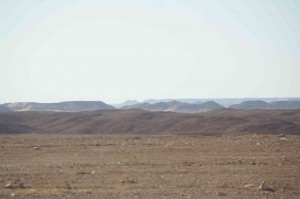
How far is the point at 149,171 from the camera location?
16766 mm

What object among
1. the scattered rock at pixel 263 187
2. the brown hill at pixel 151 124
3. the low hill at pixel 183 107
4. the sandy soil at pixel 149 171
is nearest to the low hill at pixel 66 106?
the low hill at pixel 183 107

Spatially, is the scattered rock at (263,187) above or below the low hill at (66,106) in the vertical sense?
below

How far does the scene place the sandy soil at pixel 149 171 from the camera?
13.2 m

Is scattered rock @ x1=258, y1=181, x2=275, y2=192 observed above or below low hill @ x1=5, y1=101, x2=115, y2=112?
below

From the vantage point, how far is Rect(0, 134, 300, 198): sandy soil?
43.3 ft

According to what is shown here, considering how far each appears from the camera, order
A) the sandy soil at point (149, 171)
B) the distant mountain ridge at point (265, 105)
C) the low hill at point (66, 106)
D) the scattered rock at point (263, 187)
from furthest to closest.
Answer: the distant mountain ridge at point (265, 105) → the low hill at point (66, 106) → the scattered rock at point (263, 187) → the sandy soil at point (149, 171)

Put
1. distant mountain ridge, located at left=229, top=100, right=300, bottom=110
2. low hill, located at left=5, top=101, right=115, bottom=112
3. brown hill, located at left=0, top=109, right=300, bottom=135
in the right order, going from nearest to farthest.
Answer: brown hill, located at left=0, top=109, right=300, bottom=135 < low hill, located at left=5, top=101, right=115, bottom=112 < distant mountain ridge, located at left=229, top=100, right=300, bottom=110

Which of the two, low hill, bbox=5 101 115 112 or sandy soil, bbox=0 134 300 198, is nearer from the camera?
sandy soil, bbox=0 134 300 198

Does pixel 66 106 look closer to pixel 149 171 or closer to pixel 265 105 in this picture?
pixel 265 105

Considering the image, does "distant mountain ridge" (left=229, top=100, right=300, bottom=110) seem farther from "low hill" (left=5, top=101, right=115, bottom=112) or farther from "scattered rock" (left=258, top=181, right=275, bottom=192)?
"scattered rock" (left=258, top=181, right=275, bottom=192)

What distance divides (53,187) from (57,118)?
5425 cm

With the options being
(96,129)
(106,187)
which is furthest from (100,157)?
(96,129)

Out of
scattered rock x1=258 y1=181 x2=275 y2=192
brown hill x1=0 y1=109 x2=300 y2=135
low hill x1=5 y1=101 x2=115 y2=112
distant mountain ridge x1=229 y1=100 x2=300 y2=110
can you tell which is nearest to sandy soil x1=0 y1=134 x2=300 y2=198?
scattered rock x1=258 y1=181 x2=275 y2=192

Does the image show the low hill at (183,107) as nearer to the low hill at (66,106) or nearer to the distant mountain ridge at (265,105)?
A: the distant mountain ridge at (265,105)
